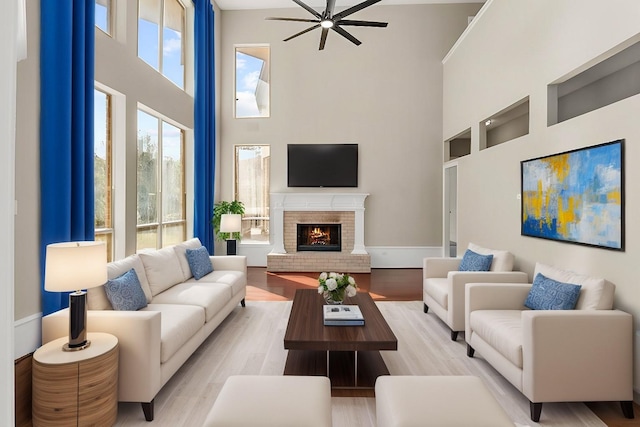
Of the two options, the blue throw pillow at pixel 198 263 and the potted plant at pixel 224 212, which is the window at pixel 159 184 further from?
the potted plant at pixel 224 212

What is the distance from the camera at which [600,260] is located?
118 inches

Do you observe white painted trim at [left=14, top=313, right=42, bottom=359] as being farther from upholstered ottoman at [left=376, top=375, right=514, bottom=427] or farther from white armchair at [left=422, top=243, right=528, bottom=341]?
white armchair at [left=422, top=243, right=528, bottom=341]

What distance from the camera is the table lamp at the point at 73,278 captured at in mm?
→ 2307

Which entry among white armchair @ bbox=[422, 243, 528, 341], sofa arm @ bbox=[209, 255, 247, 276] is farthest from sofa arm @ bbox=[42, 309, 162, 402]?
white armchair @ bbox=[422, 243, 528, 341]

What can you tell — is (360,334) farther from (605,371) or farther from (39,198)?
(39,198)

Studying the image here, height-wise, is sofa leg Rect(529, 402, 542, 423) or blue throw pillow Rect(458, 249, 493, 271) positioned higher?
blue throw pillow Rect(458, 249, 493, 271)

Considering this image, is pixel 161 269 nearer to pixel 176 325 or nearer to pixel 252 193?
pixel 176 325

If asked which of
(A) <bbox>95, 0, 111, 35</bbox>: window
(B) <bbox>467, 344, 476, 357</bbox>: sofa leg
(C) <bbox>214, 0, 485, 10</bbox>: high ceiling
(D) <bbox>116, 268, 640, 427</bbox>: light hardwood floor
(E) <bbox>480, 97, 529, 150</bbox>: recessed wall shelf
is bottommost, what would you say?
(D) <bbox>116, 268, 640, 427</bbox>: light hardwood floor

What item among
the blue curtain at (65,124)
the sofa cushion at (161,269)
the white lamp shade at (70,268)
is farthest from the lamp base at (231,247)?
the white lamp shade at (70,268)

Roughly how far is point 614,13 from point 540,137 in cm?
124

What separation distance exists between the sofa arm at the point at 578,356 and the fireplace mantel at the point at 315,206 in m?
5.23

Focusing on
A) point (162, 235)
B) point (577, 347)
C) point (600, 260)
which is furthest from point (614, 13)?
point (162, 235)

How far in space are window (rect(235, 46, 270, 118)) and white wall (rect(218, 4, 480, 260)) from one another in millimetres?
228

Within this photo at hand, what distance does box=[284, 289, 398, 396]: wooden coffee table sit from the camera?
270 cm
